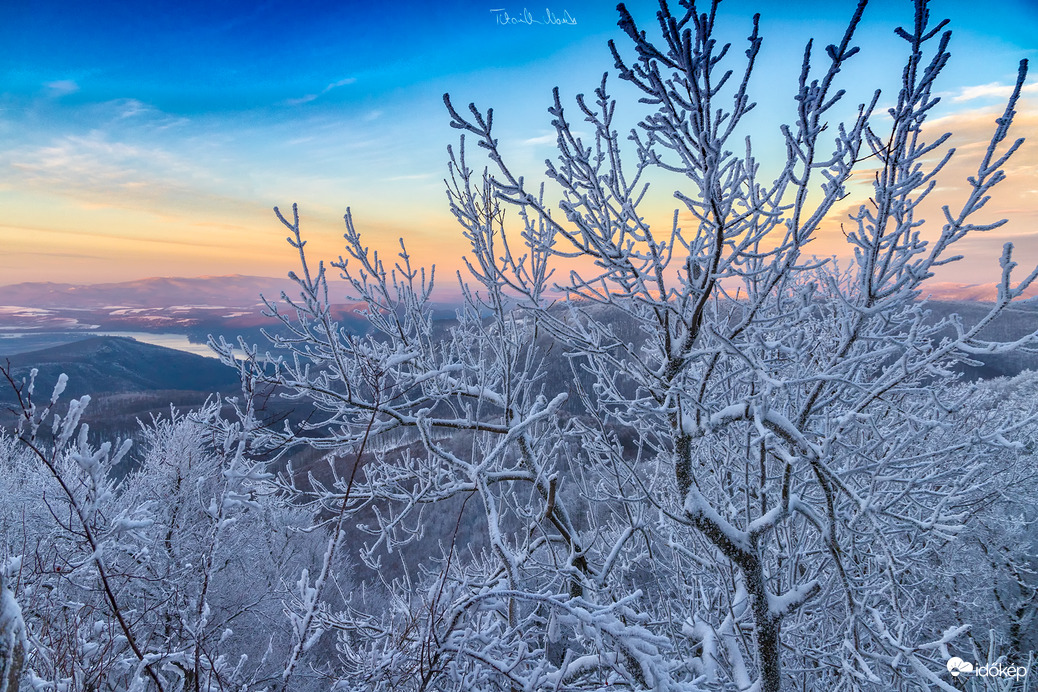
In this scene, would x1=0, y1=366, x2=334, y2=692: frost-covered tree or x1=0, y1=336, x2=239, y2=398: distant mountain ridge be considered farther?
x1=0, y1=336, x2=239, y2=398: distant mountain ridge

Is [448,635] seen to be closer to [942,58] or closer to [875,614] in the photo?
[875,614]

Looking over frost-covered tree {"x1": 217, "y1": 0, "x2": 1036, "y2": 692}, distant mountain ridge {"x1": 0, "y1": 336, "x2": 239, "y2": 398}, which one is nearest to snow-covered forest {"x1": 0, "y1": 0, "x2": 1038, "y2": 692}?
frost-covered tree {"x1": 217, "y1": 0, "x2": 1036, "y2": 692}

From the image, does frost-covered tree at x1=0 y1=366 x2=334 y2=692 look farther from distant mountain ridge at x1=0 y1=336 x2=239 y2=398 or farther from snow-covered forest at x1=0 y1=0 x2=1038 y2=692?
distant mountain ridge at x1=0 y1=336 x2=239 y2=398

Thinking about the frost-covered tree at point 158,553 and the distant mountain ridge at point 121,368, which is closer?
the frost-covered tree at point 158,553

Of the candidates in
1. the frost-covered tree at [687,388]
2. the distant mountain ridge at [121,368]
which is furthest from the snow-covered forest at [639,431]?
the distant mountain ridge at [121,368]
